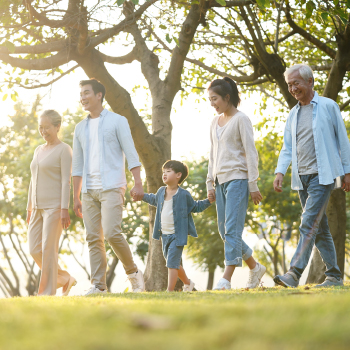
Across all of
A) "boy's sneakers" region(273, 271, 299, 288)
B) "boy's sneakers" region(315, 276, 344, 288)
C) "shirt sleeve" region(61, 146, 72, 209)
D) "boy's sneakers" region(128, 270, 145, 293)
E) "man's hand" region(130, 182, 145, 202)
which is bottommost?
"boy's sneakers" region(128, 270, 145, 293)

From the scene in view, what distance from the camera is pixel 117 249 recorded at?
5.90 metres

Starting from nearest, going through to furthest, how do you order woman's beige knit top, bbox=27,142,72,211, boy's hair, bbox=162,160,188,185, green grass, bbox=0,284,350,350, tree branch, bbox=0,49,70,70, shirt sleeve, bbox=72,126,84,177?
1. green grass, bbox=0,284,350,350
2. shirt sleeve, bbox=72,126,84,177
3. woman's beige knit top, bbox=27,142,72,211
4. boy's hair, bbox=162,160,188,185
5. tree branch, bbox=0,49,70,70

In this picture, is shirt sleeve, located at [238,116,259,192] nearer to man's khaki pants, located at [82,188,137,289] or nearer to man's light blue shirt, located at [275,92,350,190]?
man's light blue shirt, located at [275,92,350,190]

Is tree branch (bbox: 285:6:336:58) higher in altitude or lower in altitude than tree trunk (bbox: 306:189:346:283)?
higher

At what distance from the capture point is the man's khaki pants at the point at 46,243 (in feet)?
20.9

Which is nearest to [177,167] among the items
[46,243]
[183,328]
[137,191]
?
[137,191]

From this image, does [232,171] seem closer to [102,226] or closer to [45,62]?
[102,226]

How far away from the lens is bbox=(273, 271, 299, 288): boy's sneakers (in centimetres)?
523

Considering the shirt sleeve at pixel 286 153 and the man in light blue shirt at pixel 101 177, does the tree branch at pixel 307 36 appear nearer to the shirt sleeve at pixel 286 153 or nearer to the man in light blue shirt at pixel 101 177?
the shirt sleeve at pixel 286 153

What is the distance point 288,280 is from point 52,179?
3.31 m

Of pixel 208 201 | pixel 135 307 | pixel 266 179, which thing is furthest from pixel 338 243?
pixel 266 179

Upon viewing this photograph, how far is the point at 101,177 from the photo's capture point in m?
5.77

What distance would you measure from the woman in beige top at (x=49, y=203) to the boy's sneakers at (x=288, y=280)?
277 cm

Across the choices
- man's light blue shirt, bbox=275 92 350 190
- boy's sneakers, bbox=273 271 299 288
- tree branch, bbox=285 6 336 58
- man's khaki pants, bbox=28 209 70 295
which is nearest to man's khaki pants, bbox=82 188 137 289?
man's khaki pants, bbox=28 209 70 295
